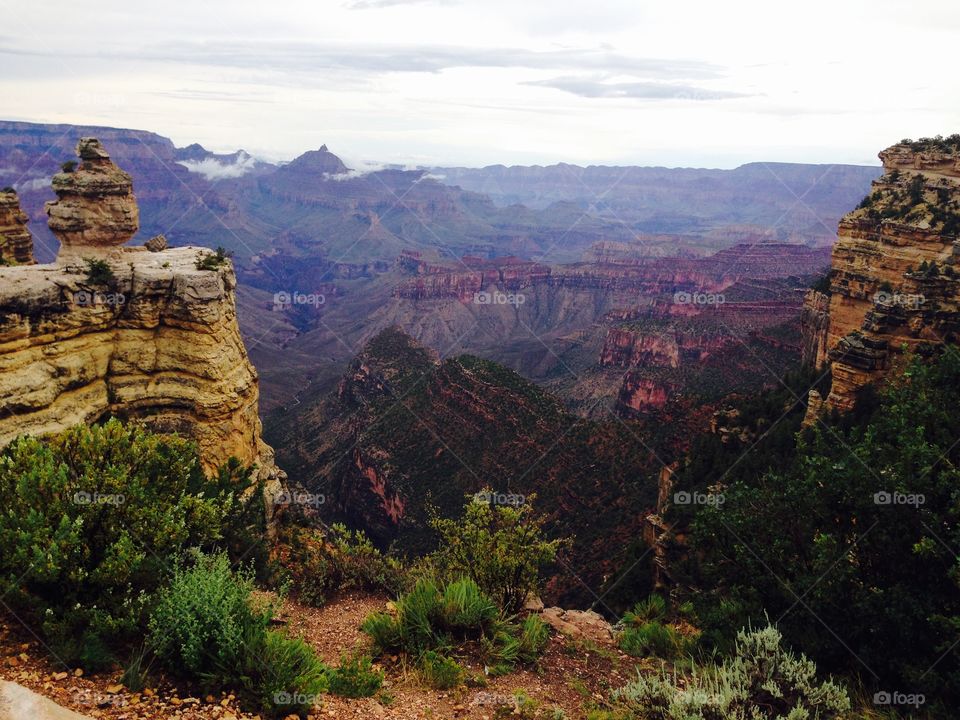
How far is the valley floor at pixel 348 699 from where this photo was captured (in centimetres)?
796

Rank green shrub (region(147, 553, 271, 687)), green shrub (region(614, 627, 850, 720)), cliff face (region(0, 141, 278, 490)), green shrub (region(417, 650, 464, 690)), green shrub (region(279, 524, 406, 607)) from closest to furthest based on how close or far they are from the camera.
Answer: green shrub (region(147, 553, 271, 687)) < green shrub (region(614, 627, 850, 720)) < green shrub (region(417, 650, 464, 690)) < green shrub (region(279, 524, 406, 607)) < cliff face (region(0, 141, 278, 490))

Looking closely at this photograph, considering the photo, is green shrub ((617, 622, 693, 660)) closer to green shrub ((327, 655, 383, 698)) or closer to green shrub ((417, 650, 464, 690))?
green shrub ((417, 650, 464, 690))

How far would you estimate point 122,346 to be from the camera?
19312 millimetres

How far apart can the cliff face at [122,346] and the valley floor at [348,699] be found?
7.75m

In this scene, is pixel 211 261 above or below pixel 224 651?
above

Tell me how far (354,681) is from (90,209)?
66.8 feet

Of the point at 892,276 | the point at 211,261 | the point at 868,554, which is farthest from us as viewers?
the point at 892,276

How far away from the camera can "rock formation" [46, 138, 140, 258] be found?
22.4m

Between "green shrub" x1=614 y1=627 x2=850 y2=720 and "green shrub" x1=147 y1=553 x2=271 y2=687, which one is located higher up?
"green shrub" x1=147 y1=553 x2=271 y2=687

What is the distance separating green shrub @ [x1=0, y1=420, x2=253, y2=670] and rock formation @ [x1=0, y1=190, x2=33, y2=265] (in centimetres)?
3082

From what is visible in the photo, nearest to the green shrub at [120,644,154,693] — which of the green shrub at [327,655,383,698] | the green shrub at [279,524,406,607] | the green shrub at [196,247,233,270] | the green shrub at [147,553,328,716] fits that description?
the green shrub at [147,553,328,716]

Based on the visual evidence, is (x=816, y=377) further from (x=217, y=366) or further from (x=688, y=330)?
(x=688, y=330)

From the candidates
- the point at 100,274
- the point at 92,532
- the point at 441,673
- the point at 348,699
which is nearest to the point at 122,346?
the point at 100,274

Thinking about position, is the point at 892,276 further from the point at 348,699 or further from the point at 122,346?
the point at 122,346
